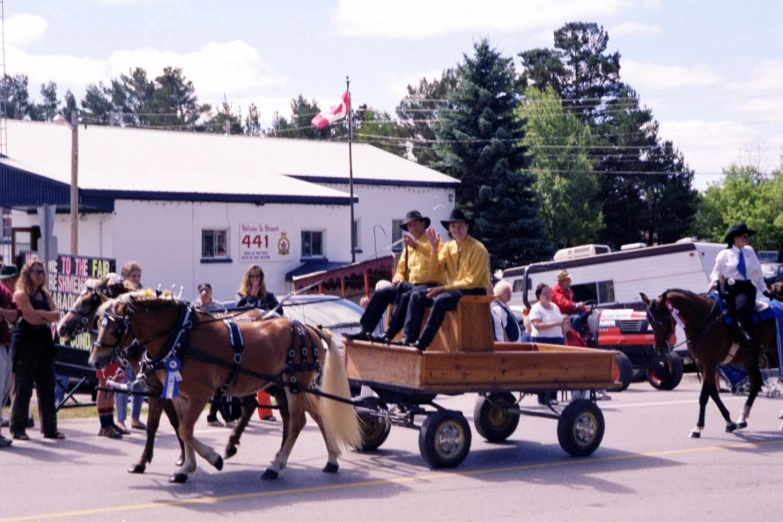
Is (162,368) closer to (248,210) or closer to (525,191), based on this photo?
(248,210)

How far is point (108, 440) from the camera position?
12781mm

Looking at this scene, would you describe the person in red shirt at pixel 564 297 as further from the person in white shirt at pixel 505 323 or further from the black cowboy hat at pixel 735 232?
the black cowboy hat at pixel 735 232

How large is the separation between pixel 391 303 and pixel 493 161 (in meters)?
35.0

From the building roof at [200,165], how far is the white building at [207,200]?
0.16ft

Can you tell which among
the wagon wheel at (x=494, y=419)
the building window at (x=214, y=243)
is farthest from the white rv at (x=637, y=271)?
the building window at (x=214, y=243)

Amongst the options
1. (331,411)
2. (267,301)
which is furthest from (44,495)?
(267,301)

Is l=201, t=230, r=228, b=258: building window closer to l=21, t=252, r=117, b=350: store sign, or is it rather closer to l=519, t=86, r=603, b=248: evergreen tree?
l=21, t=252, r=117, b=350: store sign

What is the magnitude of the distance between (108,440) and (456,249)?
5.14 meters

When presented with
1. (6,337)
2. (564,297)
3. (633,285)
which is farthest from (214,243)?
(6,337)

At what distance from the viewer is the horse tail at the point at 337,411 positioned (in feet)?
34.0

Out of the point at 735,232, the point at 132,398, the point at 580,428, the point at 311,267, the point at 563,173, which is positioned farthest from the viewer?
the point at 563,173

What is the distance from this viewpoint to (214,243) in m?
34.5

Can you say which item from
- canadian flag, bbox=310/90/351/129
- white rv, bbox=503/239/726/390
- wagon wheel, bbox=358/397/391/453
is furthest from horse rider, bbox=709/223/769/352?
canadian flag, bbox=310/90/351/129

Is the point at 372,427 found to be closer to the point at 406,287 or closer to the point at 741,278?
the point at 406,287
